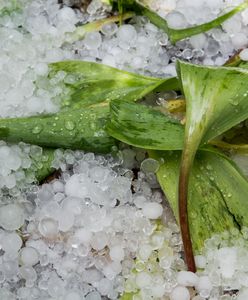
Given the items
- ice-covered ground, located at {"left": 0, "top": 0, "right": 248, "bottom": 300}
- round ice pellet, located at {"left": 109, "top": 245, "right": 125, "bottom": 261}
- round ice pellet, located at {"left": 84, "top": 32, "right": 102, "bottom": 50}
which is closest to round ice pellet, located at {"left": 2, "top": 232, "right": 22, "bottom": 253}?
ice-covered ground, located at {"left": 0, "top": 0, "right": 248, "bottom": 300}

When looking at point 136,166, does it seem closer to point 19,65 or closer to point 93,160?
point 93,160

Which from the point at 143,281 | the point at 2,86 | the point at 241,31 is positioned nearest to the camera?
the point at 143,281

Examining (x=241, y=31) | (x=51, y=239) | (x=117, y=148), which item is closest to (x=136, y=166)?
(x=117, y=148)

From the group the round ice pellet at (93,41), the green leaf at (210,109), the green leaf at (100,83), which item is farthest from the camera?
the round ice pellet at (93,41)

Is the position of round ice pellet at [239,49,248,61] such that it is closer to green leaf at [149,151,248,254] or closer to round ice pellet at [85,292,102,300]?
green leaf at [149,151,248,254]

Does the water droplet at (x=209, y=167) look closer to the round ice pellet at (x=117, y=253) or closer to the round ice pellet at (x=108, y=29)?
the round ice pellet at (x=117, y=253)

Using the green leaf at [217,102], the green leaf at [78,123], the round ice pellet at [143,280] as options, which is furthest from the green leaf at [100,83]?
the round ice pellet at [143,280]
